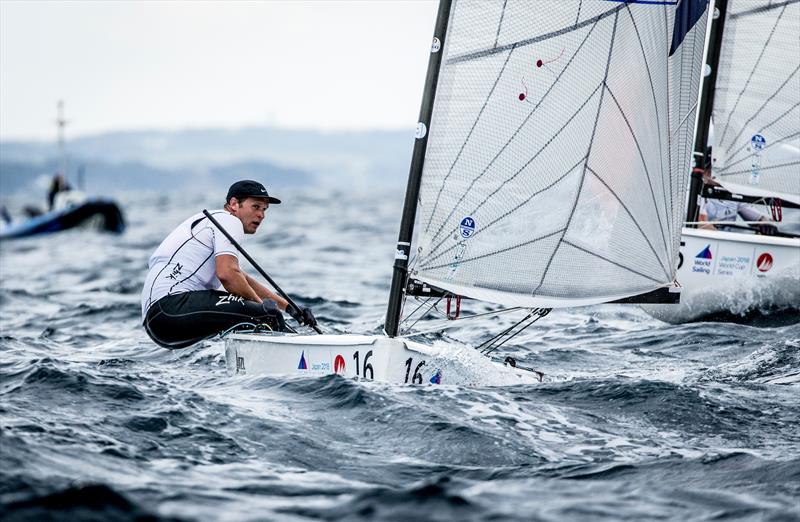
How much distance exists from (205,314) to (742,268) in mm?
6171

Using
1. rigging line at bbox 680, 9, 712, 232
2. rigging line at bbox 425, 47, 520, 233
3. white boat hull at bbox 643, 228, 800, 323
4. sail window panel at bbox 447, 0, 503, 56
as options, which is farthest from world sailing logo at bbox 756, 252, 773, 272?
sail window panel at bbox 447, 0, 503, 56

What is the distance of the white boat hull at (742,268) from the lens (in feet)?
36.2

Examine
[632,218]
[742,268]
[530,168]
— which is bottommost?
[742,268]

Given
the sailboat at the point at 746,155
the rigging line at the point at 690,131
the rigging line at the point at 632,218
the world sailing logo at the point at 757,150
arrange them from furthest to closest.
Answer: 1. the world sailing logo at the point at 757,150
2. the sailboat at the point at 746,155
3. the rigging line at the point at 690,131
4. the rigging line at the point at 632,218

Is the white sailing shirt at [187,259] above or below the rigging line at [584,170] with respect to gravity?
below

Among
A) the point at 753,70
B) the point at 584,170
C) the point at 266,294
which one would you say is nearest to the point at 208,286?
the point at 266,294

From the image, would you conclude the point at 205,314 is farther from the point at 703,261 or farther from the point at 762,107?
the point at 762,107

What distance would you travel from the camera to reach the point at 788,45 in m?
11.4

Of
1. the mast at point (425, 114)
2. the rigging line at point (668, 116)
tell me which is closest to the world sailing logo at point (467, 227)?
the mast at point (425, 114)

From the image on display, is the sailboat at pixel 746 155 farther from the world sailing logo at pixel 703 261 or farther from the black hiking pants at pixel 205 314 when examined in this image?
the black hiking pants at pixel 205 314

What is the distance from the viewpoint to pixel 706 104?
11.5 meters

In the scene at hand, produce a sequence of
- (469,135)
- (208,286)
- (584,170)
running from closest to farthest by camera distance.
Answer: (469,135) → (584,170) → (208,286)

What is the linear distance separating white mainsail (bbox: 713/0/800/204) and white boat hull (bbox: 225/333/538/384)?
18.3 ft

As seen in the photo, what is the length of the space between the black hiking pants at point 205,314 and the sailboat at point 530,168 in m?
0.16
